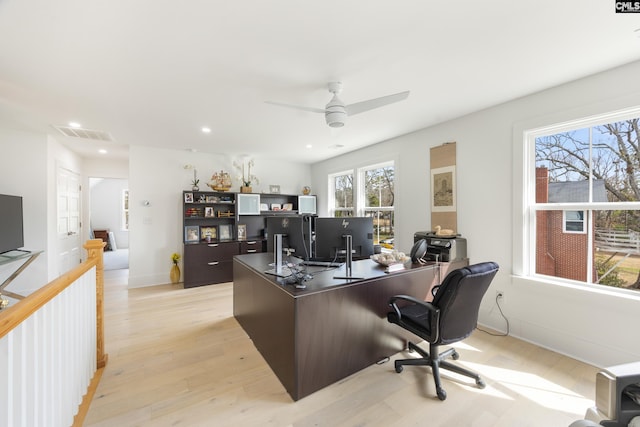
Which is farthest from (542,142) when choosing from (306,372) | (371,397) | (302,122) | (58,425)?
(58,425)

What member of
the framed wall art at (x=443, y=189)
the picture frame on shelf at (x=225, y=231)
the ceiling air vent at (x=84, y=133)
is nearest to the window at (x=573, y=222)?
the framed wall art at (x=443, y=189)

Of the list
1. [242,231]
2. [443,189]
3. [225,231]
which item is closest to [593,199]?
[443,189]

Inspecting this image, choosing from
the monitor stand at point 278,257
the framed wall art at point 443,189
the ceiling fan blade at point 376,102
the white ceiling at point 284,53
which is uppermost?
the white ceiling at point 284,53

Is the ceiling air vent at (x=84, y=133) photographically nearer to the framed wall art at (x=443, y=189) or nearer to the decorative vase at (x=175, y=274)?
the decorative vase at (x=175, y=274)

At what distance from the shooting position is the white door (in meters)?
4.39

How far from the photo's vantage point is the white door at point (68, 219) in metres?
4.39

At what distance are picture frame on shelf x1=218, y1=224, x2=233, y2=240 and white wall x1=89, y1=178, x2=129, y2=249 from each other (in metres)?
6.06

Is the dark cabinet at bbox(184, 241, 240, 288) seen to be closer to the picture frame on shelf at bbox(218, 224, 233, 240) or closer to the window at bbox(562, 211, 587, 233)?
the picture frame on shelf at bbox(218, 224, 233, 240)

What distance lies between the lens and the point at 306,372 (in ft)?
5.95

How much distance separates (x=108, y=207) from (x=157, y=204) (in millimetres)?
6129

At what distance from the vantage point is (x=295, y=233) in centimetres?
235

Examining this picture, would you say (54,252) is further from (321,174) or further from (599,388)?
(599,388)

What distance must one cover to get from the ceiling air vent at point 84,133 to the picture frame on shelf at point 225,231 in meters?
2.32

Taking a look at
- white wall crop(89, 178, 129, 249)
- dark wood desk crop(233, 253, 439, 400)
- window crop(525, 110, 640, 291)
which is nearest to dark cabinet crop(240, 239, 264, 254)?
dark wood desk crop(233, 253, 439, 400)
